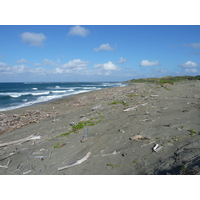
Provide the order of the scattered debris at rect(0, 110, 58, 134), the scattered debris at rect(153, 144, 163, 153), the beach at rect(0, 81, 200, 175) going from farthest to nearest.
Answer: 1. the scattered debris at rect(0, 110, 58, 134)
2. the scattered debris at rect(153, 144, 163, 153)
3. the beach at rect(0, 81, 200, 175)

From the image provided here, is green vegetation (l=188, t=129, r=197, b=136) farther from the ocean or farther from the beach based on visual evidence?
the ocean

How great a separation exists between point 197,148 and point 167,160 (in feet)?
2.99

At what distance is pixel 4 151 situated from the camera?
6879mm

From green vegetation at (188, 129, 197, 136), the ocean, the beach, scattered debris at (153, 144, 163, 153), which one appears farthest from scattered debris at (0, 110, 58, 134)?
Answer: green vegetation at (188, 129, 197, 136)

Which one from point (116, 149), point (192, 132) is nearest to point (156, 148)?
point (116, 149)

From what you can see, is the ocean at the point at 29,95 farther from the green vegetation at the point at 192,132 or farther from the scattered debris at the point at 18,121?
the green vegetation at the point at 192,132

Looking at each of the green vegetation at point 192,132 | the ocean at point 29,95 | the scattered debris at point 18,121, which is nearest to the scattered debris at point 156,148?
the green vegetation at point 192,132

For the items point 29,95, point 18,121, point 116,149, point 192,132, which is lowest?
point 18,121

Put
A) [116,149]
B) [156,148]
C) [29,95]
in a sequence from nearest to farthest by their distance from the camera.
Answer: [156,148] → [116,149] → [29,95]

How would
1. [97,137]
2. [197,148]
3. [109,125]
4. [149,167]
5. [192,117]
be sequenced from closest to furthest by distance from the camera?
[149,167] < [197,148] < [97,137] < [192,117] < [109,125]

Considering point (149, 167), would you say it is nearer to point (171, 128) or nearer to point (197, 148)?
point (197, 148)

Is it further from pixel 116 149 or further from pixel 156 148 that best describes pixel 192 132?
pixel 116 149

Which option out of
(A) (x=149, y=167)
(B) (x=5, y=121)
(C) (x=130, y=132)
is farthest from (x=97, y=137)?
(B) (x=5, y=121)

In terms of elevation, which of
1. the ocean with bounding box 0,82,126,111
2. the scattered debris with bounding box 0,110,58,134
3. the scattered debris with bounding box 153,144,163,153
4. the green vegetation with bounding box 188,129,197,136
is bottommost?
the scattered debris with bounding box 0,110,58,134
